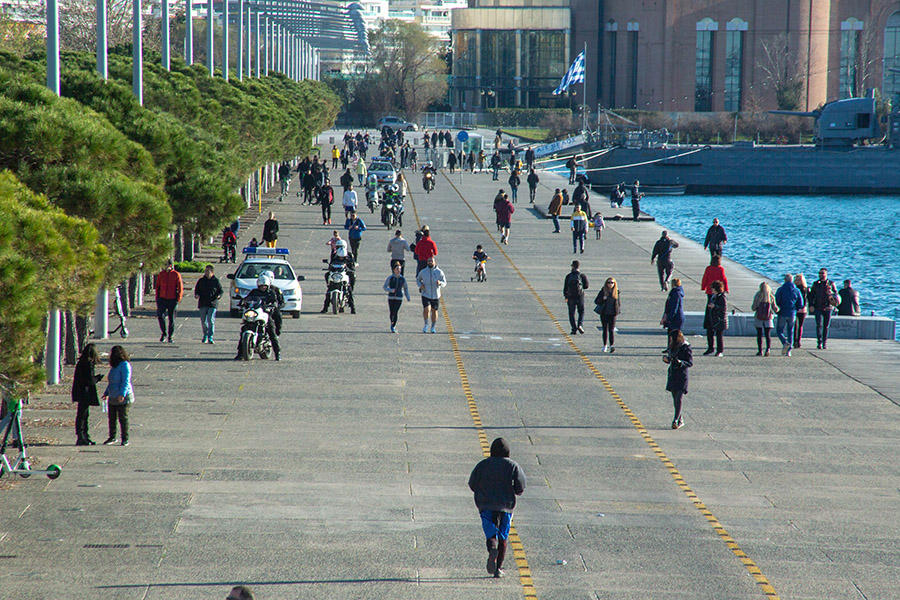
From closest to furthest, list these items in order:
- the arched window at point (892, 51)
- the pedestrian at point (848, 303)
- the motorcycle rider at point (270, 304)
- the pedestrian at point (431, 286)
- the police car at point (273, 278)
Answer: the motorcycle rider at point (270, 304), the pedestrian at point (431, 286), the police car at point (273, 278), the pedestrian at point (848, 303), the arched window at point (892, 51)

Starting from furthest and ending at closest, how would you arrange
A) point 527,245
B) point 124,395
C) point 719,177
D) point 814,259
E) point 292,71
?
point 292,71 → point 719,177 → point 814,259 → point 527,245 → point 124,395

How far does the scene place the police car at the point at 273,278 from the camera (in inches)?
1018

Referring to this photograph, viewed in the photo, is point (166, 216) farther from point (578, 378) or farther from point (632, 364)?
point (632, 364)

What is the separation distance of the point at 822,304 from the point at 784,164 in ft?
228

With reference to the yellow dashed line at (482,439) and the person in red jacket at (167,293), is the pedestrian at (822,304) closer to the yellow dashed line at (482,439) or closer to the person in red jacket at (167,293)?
the yellow dashed line at (482,439)

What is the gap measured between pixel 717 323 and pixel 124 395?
1157 centimetres

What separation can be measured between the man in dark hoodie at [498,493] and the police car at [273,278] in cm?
1561

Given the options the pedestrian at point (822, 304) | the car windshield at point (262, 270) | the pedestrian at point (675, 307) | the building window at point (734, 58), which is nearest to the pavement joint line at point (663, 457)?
the pedestrian at point (675, 307)

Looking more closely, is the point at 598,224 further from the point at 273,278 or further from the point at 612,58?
the point at 612,58

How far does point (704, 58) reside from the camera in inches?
4820

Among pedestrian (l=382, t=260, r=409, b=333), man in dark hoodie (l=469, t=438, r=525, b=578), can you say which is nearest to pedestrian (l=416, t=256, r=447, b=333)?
pedestrian (l=382, t=260, r=409, b=333)

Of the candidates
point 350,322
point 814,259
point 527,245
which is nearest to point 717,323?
point 350,322

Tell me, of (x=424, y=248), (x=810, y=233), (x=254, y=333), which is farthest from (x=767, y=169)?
(x=254, y=333)

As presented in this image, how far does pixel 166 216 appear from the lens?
1669cm
